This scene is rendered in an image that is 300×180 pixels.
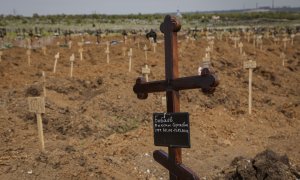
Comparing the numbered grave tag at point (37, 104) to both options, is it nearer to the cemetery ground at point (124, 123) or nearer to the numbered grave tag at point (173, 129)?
the cemetery ground at point (124, 123)

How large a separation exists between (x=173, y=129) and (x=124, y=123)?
704cm

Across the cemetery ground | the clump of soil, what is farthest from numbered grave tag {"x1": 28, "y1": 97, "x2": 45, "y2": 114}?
the clump of soil

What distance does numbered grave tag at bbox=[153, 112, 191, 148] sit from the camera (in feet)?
14.7

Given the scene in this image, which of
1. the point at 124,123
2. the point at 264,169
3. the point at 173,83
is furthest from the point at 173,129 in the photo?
the point at 124,123

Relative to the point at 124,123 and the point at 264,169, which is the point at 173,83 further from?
the point at 124,123

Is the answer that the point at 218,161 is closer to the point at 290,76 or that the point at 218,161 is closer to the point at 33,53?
the point at 290,76

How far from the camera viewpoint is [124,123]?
11.5m

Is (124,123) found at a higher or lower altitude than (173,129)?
lower

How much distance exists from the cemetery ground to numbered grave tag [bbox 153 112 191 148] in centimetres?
301

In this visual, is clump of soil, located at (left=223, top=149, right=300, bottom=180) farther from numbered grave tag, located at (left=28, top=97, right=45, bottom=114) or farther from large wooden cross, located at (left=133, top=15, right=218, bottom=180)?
numbered grave tag, located at (left=28, top=97, right=45, bottom=114)

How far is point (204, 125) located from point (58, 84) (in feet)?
19.8

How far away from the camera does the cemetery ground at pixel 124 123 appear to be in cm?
807

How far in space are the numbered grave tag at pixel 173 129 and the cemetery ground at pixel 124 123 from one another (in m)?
3.01

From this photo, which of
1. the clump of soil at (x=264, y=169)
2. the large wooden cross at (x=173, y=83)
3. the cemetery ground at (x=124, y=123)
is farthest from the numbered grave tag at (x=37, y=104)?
the large wooden cross at (x=173, y=83)
